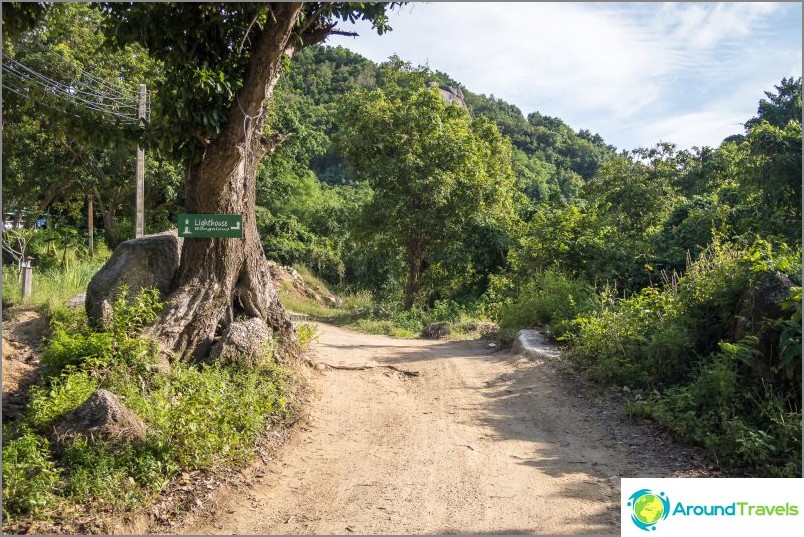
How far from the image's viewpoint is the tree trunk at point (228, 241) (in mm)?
8070

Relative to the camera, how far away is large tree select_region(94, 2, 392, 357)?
7.90 metres

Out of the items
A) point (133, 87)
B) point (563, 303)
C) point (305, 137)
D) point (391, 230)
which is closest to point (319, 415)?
point (563, 303)

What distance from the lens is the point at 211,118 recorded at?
798 cm

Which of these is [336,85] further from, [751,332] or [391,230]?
[751,332]

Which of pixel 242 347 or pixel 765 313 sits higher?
pixel 765 313

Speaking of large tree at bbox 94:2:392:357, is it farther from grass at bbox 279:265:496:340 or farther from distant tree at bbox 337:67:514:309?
distant tree at bbox 337:67:514:309

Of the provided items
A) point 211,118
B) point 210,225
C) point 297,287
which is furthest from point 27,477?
point 297,287

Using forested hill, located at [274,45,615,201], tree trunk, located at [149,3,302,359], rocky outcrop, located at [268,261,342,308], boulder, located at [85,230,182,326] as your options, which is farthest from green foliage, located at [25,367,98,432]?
forested hill, located at [274,45,615,201]

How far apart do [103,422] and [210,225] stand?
322 cm

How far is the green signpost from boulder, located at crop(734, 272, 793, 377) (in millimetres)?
5870

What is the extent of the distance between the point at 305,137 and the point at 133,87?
9178 millimetres

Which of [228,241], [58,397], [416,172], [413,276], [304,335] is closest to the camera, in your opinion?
[58,397]

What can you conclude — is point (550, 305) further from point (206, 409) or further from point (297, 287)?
point (297, 287)

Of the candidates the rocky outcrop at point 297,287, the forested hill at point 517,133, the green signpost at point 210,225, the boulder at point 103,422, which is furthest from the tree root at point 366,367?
the forested hill at point 517,133
